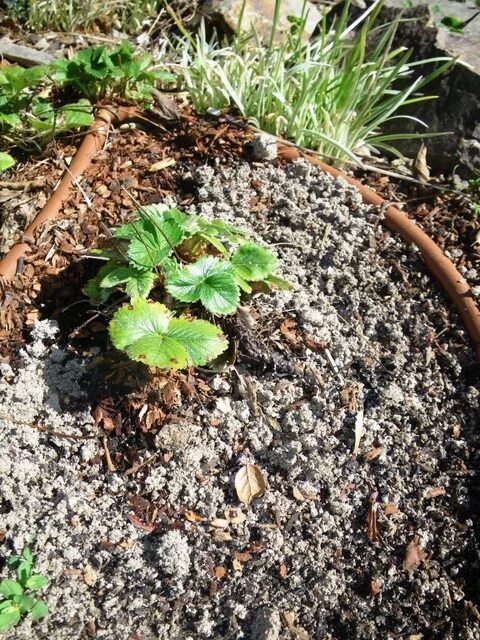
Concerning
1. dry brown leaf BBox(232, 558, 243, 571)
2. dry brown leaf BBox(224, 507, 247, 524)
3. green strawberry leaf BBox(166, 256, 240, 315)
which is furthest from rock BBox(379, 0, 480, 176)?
dry brown leaf BBox(232, 558, 243, 571)

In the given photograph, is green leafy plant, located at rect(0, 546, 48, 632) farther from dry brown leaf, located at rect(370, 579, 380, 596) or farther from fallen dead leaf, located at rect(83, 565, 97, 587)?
dry brown leaf, located at rect(370, 579, 380, 596)

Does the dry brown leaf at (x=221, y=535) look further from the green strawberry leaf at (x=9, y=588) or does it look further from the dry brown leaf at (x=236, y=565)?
the green strawberry leaf at (x=9, y=588)

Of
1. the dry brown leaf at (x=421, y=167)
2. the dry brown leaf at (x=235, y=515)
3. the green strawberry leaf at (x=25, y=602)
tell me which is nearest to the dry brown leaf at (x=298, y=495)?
the dry brown leaf at (x=235, y=515)

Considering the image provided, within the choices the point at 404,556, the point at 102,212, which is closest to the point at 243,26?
the point at 102,212

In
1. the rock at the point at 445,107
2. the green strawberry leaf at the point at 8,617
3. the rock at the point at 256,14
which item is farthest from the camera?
the rock at the point at 256,14

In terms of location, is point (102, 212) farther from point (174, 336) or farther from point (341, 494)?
point (341, 494)

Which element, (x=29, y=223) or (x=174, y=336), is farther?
(x=29, y=223)

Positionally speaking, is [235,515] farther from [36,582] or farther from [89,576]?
[36,582]
